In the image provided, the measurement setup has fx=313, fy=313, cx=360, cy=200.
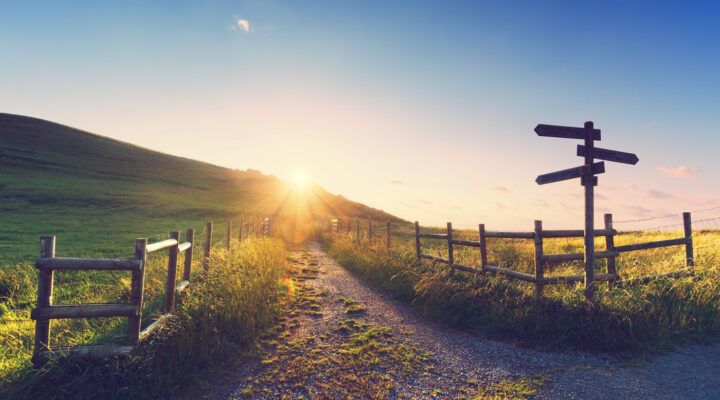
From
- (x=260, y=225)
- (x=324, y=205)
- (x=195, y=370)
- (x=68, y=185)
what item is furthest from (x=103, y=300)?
(x=324, y=205)

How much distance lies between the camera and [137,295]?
466cm

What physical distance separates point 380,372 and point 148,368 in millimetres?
3362

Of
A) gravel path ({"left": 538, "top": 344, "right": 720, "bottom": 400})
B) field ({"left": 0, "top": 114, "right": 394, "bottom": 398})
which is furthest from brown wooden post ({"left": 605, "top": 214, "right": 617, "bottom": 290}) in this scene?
field ({"left": 0, "top": 114, "right": 394, "bottom": 398})

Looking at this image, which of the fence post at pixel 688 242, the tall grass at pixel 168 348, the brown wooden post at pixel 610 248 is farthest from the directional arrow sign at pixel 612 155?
the tall grass at pixel 168 348

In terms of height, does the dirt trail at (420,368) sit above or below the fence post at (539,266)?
below

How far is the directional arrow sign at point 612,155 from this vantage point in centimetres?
726

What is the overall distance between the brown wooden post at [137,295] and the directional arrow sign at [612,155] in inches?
353

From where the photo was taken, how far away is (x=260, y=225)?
68.1ft

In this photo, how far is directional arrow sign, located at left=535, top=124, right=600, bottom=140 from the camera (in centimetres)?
705

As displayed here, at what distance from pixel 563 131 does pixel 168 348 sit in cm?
888

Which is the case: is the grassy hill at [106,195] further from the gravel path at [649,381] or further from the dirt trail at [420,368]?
the gravel path at [649,381]

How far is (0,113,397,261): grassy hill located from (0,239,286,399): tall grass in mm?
13368

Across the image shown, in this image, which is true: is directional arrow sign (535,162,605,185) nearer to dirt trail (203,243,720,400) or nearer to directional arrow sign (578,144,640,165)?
directional arrow sign (578,144,640,165)

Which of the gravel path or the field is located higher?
the field
